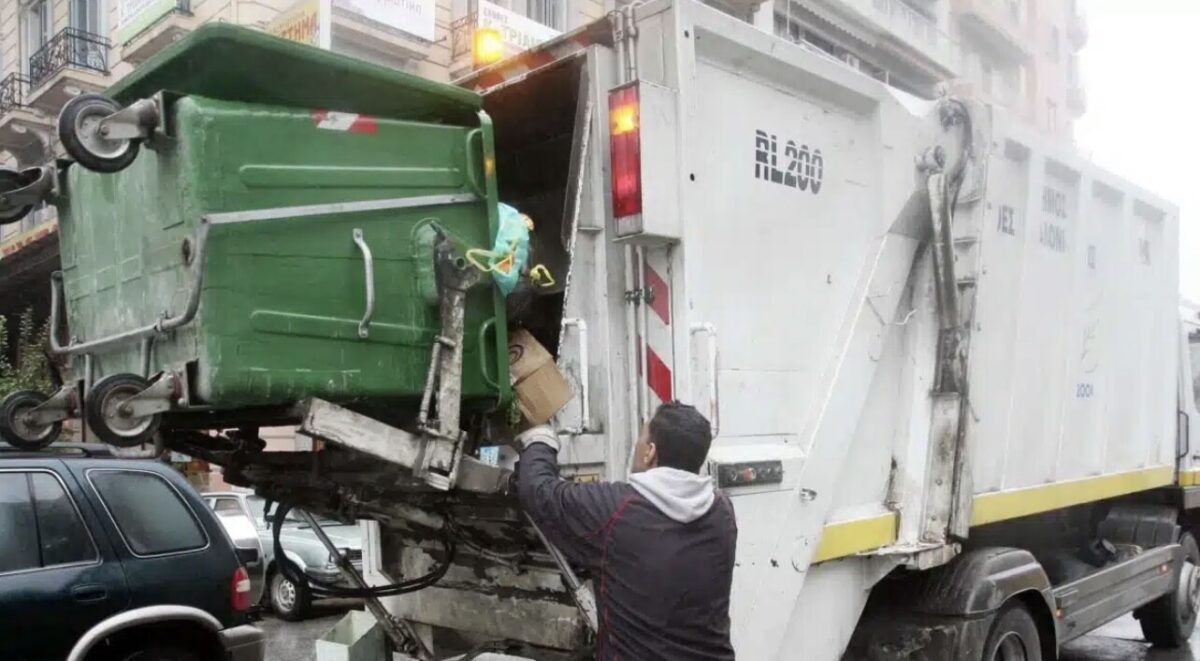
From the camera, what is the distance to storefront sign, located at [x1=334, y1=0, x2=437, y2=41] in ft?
46.7

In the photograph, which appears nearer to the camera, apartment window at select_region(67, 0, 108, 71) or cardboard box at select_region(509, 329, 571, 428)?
cardboard box at select_region(509, 329, 571, 428)

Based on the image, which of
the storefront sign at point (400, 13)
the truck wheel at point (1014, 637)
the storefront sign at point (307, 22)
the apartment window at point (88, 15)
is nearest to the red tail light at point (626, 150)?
the truck wheel at point (1014, 637)

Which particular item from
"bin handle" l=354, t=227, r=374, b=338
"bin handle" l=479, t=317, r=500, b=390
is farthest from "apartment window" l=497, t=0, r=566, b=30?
"bin handle" l=354, t=227, r=374, b=338

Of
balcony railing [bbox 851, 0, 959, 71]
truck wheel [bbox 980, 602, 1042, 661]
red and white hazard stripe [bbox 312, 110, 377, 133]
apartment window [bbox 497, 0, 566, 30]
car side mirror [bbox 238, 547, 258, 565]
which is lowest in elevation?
car side mirror [bbox 238, 547, 258, 565]

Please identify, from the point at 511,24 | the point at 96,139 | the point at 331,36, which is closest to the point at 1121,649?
the point at 96,139

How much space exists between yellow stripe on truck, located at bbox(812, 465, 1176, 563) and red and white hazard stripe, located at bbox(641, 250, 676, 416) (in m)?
0.92

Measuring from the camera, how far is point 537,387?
3.10 meters

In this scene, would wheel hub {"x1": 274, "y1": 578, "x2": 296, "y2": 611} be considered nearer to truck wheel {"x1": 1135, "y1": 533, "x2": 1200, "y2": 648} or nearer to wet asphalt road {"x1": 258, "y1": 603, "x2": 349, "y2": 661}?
wet asphalt road {"x1": 258, "y1": 603, "x2": 349, "y2": 661}

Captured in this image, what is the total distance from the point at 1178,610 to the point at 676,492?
19.2 feet

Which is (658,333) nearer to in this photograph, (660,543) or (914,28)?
(660,543)

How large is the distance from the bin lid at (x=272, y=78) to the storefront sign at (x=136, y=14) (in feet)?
44.6

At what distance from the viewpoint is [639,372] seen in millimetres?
3193

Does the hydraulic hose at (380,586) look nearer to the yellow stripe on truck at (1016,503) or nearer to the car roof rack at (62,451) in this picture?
the yellow stripe on truck at (1016,503)

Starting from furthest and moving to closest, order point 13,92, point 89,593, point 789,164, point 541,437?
1. point 13,92
2. point 89,593
3. point 789,164
4. point 541,437
